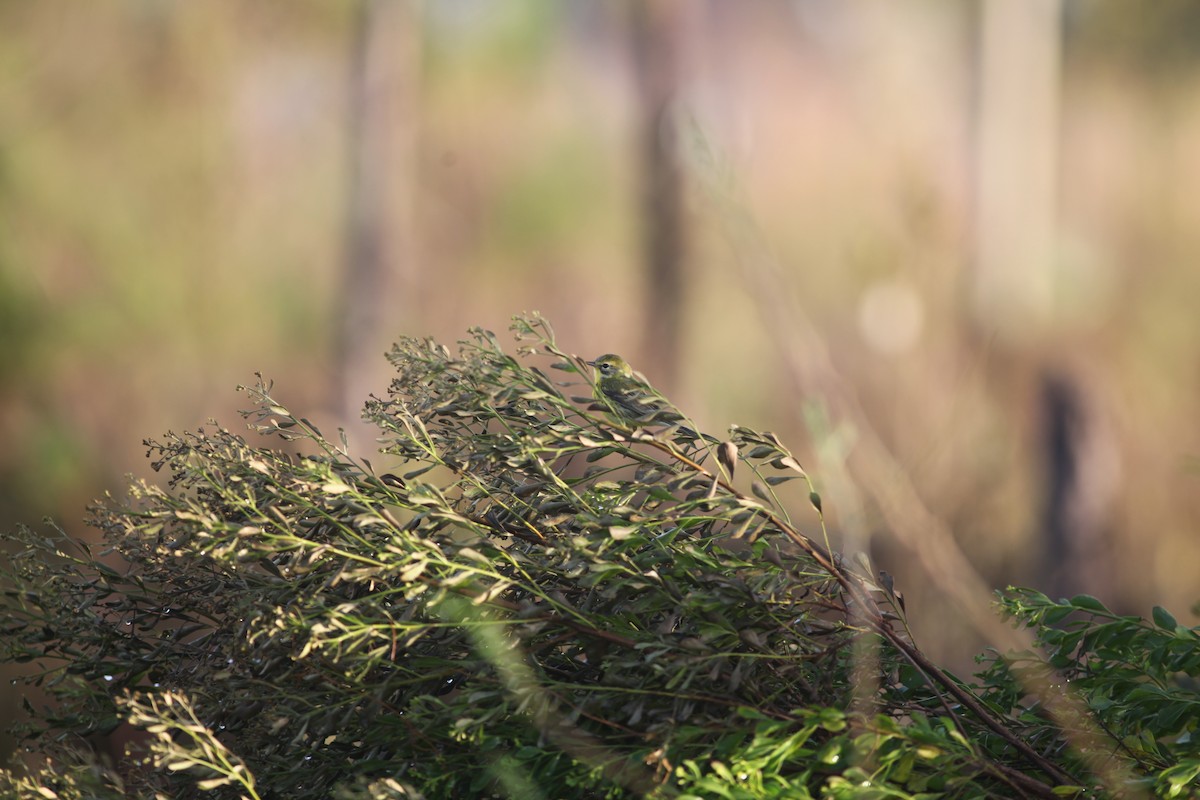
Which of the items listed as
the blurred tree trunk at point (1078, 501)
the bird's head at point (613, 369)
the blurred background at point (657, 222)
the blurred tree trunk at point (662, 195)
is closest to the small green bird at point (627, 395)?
the bird's head at point (613, 369)

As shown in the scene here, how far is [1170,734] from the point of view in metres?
0.84

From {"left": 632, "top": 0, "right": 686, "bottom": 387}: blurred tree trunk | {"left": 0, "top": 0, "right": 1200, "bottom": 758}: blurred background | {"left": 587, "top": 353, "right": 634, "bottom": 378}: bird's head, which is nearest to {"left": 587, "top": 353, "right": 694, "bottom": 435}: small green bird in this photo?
{"left": 587, "top": 353, "right": 634, "bottom": 378}: bird's head

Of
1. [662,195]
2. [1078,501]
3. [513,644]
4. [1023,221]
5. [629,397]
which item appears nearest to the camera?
[513,644]

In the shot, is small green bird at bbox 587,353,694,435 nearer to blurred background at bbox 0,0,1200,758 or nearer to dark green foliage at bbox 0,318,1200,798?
dark green foliage at bbox 0,318,1200,798

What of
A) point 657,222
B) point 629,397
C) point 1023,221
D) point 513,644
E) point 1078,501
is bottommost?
point 513,644

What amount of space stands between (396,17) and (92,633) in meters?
4.54

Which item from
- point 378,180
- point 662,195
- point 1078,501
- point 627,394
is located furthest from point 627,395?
point 378,180

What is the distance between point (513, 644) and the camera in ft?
2.38

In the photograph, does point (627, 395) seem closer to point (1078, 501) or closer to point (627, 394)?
point (627, 394)

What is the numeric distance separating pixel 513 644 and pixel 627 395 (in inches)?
8.2

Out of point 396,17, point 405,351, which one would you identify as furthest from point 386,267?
point 405,351

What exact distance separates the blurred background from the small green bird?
12.3ft

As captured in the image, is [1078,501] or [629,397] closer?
[629,397]

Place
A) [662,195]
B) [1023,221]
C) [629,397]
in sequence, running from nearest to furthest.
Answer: [629,397] → [662,195] → [1023,221]
